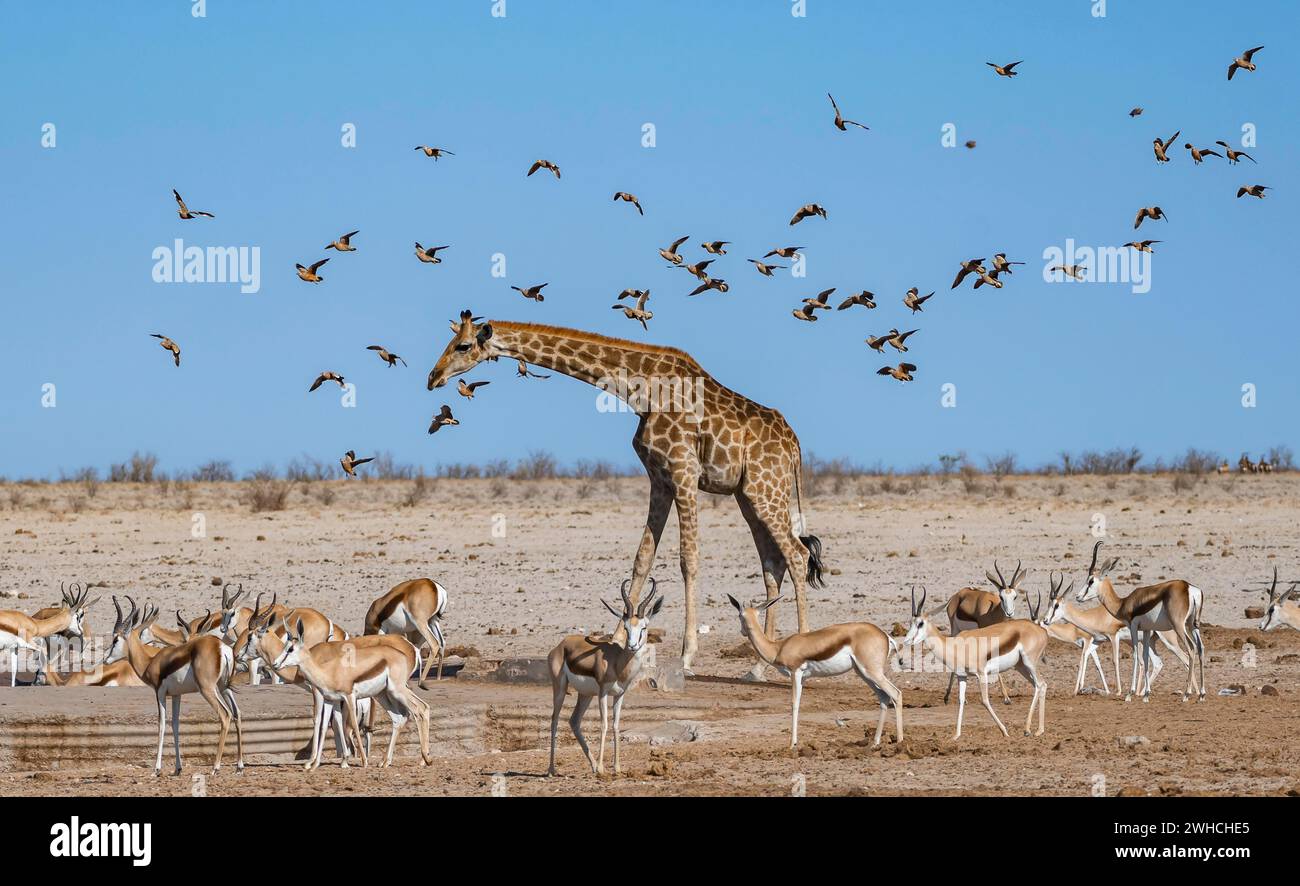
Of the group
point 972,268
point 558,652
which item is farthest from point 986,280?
point 558,652

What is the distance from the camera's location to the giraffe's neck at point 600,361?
18.5 m

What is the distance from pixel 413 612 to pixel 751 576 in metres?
10.1

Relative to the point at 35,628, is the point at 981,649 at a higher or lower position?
higher

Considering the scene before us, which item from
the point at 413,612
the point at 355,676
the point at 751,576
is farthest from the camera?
the point at 751,576

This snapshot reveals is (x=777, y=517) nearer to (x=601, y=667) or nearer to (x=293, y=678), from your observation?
(x=293, y=678)

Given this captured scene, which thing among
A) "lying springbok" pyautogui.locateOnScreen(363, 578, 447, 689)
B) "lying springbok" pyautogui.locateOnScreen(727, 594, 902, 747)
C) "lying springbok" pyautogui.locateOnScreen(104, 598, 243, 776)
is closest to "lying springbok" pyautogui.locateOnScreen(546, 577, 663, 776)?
Answer: "lying springbok" pyautogui.locateOnScreen(727, 594, 902, 747)

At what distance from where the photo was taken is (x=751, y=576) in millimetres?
26469

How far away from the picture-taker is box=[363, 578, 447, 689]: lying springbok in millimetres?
17000

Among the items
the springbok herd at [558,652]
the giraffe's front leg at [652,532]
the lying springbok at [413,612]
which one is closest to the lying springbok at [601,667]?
A: the springbok herd at [558,652]

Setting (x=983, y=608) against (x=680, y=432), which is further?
(x=680, y=432)

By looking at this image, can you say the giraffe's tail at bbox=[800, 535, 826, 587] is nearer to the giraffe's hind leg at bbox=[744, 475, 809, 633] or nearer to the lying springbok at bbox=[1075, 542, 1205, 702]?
the giraffe's hind leg at bbox=[744, 475, 809, 633]

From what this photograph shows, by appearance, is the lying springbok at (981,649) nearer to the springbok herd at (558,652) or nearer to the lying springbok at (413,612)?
the springbok herd at (558,652)
